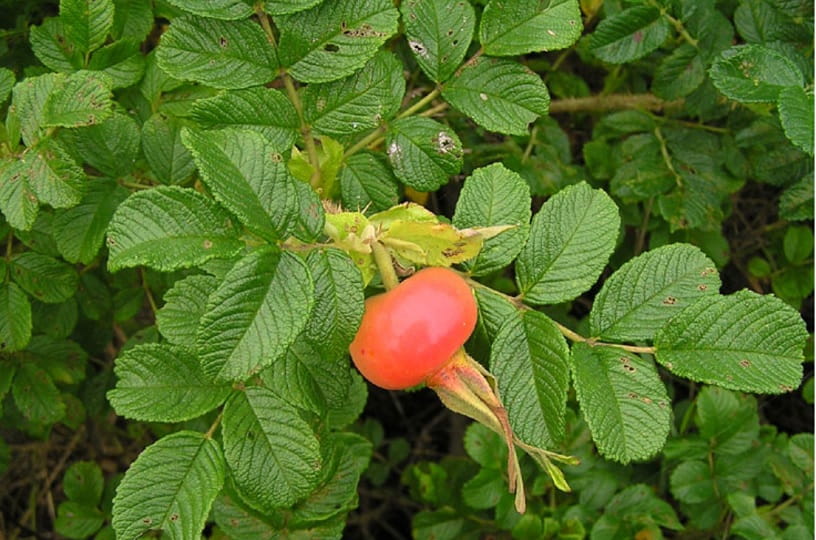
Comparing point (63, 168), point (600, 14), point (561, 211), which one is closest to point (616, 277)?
point (561, 211)

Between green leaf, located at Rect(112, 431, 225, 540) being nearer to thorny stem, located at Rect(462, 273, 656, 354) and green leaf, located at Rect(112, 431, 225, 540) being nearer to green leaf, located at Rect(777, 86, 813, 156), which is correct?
thorny stem, located at Rect(462, 273, 656, 354)

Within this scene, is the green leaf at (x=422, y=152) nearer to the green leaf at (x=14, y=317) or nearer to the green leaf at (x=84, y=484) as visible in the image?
the green leaf at (x=14, y=317)

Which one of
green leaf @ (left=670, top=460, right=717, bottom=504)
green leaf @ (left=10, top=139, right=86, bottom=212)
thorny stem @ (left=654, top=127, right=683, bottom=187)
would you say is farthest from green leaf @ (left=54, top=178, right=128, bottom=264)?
green leaf @ (left=670, top=460, right=717, bottom=504)

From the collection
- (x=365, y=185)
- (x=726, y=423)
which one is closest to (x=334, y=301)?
(x=365, y=185)

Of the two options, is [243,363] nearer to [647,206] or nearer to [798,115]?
[798,115]

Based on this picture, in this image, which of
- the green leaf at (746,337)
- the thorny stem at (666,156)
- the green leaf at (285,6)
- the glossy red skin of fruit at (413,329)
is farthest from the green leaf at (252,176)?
the thorny stem at (666,156)
